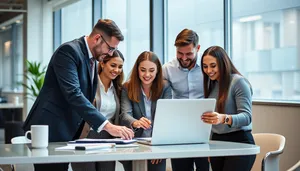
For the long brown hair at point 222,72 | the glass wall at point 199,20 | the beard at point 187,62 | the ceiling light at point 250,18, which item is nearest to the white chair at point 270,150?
the long brown hair at point 222,72

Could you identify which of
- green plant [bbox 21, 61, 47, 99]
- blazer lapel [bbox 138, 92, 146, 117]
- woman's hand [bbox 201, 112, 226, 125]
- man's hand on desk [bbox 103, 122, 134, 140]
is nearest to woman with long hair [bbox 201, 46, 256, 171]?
woman's hand [bbox 201, 112, 226, 125]

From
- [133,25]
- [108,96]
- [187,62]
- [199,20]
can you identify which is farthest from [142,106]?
[133,25]

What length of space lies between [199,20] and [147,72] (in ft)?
7.67

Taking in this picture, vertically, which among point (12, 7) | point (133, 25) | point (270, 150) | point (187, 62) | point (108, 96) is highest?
point (12, 7)

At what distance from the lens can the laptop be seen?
2898 millimetres

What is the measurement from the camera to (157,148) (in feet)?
9.25

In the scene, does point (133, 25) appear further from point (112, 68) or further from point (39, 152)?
point (39, 152)

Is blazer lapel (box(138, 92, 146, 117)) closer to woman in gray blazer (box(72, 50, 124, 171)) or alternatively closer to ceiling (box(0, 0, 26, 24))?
woman in gray blazer (box(72, 50, 124, 171))

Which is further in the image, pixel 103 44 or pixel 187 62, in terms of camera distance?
pixel 187 62

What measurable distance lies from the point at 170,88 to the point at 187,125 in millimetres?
825

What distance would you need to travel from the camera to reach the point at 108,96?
3807 millimetres

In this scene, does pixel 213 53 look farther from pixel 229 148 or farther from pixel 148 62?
pixel 229 148

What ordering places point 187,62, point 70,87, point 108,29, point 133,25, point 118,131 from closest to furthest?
point 118,131
point 70,87
point 108,29
point 187,62
point 133,25

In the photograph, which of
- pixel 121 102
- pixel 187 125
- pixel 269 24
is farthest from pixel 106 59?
pixel 269 24
